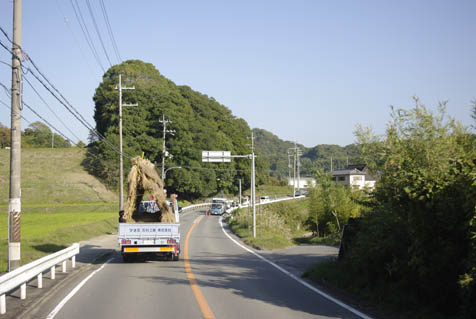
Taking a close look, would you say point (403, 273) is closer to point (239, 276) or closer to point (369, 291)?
point (369, 291)

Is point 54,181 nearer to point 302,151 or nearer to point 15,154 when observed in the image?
point 15,154

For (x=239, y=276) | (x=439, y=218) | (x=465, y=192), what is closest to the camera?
(x=465, y=192)

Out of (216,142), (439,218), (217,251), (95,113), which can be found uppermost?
(95,113)

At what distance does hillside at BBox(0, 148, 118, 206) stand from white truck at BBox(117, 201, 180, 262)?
4099 centimetres

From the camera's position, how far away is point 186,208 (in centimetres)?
6319

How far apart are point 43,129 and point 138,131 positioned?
206ft

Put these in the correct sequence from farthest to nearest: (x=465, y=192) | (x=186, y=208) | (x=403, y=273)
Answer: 1. (x=186, y=208)
2. (x=403, y=273)
3. (x=465, y=192)

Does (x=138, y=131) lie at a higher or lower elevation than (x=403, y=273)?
higher

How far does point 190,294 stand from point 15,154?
6995 millimetres

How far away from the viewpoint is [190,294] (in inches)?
412

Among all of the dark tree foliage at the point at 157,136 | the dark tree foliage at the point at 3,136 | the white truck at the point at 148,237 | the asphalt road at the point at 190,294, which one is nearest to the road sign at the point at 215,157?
the white truck at the point at 148,237

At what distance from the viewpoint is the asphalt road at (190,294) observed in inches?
338

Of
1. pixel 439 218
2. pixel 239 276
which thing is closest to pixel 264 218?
pixel 239 276

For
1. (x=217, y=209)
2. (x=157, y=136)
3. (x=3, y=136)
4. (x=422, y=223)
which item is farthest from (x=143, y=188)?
(x=3, y=136)
